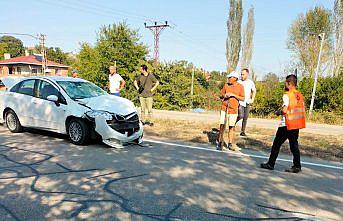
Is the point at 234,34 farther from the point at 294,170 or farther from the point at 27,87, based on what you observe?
the point at 294,170

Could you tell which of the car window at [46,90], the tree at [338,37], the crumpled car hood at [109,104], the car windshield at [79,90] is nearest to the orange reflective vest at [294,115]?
the crumpled car hood at [109,104]

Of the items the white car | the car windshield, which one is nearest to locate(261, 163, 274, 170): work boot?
the white car

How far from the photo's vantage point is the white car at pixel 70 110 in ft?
20.8

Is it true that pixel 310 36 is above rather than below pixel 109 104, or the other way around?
above

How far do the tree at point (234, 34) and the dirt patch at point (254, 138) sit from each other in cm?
2144

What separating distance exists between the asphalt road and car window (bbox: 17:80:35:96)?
1618mm

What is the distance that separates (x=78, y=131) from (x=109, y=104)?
3.02 feet

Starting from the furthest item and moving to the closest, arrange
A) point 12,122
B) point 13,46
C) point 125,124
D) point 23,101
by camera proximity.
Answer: point 13,46 < point 12,122 < point 23,101 < point 125,124

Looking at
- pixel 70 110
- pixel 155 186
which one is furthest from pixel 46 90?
pixel 155 186

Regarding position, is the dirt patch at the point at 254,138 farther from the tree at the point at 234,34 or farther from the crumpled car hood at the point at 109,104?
the tree at the point at 234,34

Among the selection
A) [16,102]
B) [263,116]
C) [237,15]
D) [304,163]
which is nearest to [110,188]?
[304,163]

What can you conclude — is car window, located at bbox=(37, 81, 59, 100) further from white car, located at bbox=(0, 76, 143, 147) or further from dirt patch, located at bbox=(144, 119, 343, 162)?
dirt patch, located at bbox=(144, 119, 343, 162)

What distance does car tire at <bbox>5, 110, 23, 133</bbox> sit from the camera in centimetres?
756

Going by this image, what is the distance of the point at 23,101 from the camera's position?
7.39m
